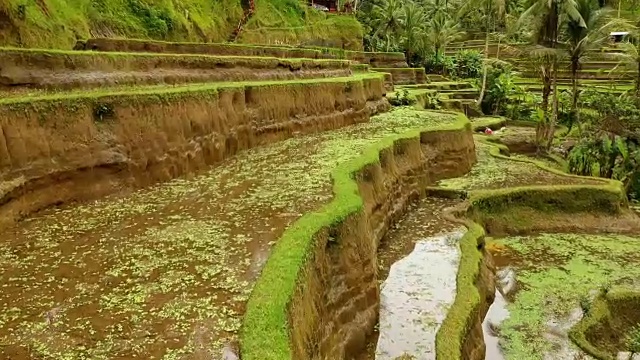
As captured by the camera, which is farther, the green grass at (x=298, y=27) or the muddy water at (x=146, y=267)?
the green grass at (x=298, y=27)

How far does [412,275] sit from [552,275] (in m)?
3.19

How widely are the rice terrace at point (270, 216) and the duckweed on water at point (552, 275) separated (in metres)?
0.05

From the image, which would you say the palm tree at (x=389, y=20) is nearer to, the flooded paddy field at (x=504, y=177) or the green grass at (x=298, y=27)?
the green grass at (x=298, y=27)

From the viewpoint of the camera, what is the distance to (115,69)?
10211 millimetres

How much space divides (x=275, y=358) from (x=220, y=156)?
7.60m

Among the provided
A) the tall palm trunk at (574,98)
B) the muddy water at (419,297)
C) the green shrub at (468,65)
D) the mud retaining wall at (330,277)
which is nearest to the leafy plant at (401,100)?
the tall palm trunk at (574,98)

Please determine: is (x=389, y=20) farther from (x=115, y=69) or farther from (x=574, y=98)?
(x=115, y=69)

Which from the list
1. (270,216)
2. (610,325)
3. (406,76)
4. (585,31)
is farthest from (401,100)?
(270,216)

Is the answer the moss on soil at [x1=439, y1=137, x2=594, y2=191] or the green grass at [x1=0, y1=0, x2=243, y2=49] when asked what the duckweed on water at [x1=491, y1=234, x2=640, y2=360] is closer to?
the moss on soil at [x1=439, y1=137, x2=594, y2=191]

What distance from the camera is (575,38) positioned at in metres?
19.5

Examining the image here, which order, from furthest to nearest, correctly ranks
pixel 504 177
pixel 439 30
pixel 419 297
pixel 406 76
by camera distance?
pixel 439 30 < pixel 406 76 < pixel 504 177 < pixel 419 297

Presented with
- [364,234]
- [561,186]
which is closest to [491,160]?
[561,186]

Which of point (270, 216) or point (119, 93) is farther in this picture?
point (119, 93)

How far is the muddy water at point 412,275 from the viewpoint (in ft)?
25.0
